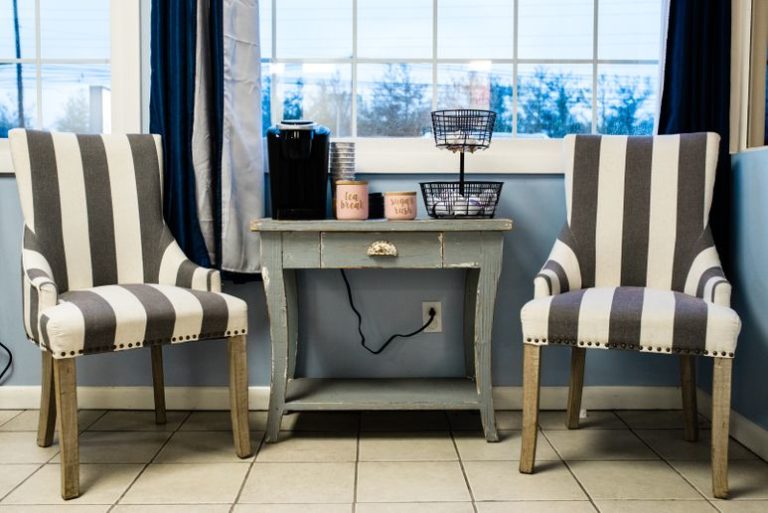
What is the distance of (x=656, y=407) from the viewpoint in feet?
9.15

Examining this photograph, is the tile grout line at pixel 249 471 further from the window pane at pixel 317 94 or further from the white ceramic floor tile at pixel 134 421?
the window pane at pixel 317 94

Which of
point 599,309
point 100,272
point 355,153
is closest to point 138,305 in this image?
point 100,272

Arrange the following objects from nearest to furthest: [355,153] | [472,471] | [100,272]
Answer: [472,471]
[100,272]
[355,153]

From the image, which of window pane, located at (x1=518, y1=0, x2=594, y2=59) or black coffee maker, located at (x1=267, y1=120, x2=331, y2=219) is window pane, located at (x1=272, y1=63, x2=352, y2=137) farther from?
window pane, located at (x1=518, y1=0, x2=594, y2=59)

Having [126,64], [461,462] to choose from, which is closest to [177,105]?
[126,64]

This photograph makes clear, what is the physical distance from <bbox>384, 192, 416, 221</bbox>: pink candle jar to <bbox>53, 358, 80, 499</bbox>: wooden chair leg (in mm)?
1016

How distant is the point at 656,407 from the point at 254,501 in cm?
156

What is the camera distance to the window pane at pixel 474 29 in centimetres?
287

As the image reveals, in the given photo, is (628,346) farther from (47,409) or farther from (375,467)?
(47,409)

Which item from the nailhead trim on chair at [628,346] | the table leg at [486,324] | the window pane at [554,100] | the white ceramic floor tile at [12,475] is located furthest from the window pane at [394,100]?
the white ceramic floor tile at [12,475]

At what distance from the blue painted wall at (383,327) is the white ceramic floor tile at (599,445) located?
354 millimetres

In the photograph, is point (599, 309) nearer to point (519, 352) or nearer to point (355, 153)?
point (519, 352)

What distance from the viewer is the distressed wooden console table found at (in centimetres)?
232

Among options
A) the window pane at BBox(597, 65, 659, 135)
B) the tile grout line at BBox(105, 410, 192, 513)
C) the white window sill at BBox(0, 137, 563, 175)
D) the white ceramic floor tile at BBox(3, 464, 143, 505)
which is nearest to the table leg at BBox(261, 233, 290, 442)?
the tile grout line at BBox(105, 410, 192, 513)
